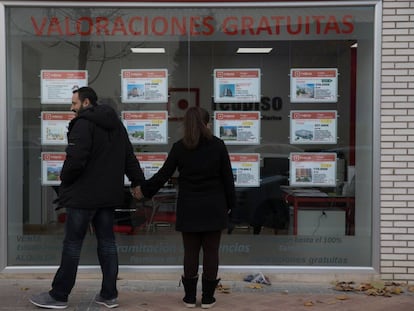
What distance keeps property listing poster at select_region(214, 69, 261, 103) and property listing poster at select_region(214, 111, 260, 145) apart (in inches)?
6.0

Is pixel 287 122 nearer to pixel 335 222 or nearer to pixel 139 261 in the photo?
pixel 335 222

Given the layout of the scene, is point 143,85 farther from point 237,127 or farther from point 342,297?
point 342,297

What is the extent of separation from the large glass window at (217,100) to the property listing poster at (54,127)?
0.01 meters

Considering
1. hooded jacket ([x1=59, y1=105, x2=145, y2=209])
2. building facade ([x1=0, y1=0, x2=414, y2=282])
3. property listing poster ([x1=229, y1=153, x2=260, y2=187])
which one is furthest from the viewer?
property listing poster ([x1=229, y1=153, x2=260, y2=187])

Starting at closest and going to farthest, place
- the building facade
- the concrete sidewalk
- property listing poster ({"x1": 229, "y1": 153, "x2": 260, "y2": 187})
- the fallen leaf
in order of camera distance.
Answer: the concrete sidewalk, the fallen leaf, the building facade, property listing poster ({"x1": 229, "y1": 153, "x2": 260, "y2": 187})

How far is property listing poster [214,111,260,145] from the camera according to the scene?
639 centimetres

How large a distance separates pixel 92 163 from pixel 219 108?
5.93 feet

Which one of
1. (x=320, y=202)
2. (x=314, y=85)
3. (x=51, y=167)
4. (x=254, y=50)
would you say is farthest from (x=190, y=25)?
(x=320, y=202)

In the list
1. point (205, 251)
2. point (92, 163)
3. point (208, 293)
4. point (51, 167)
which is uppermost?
point (92, 163)

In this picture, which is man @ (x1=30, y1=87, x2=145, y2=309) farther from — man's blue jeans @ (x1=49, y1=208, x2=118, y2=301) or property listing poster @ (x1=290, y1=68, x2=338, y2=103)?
property listing poster @ (x1=290, y1=68, x2=338, y2=103)

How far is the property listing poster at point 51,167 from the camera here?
638 cm

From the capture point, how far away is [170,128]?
6.39 m

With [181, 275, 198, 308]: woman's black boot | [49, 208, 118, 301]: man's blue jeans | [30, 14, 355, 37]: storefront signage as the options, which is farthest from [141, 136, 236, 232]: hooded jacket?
[30, 14, 355, 37]: storefront signage

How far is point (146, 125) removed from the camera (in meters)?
6.39
